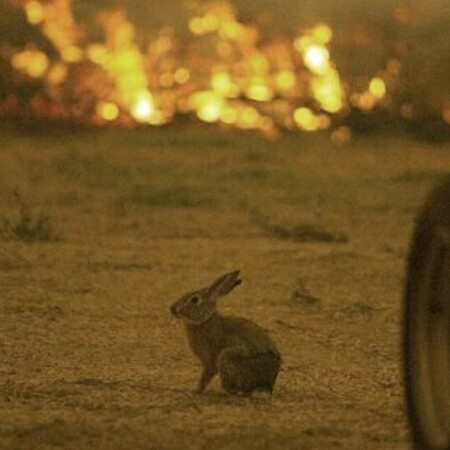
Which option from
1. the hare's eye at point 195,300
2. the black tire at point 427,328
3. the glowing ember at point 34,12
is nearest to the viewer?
the black tire at point 427,328

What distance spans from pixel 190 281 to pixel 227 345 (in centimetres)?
379

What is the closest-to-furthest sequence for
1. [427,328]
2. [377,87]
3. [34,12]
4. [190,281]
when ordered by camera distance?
1. [427,328]
2. [190,281]
3. [377,87]
4. [34,12]

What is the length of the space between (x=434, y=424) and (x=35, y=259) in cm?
630

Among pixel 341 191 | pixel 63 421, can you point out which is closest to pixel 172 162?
pixel 341 191

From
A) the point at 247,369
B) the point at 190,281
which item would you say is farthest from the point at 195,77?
the point at 247,369

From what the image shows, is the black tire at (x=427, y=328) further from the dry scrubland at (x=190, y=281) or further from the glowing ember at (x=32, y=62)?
the glowing ember at (x=32, y=62)

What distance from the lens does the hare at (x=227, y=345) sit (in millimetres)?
7059

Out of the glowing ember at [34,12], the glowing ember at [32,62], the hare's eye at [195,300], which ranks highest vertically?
the glowing ember at [34,12]

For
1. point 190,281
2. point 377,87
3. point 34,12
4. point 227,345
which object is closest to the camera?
point 227,345

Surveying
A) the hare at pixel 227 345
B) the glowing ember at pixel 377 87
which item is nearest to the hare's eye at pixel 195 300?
the hare at pixel 227 345

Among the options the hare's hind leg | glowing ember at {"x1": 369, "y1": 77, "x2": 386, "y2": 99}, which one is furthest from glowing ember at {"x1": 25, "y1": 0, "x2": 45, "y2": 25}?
the hare's hind leg

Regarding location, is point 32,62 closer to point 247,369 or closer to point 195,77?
point 195,77

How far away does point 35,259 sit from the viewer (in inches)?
460

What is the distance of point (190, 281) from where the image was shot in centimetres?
1095
